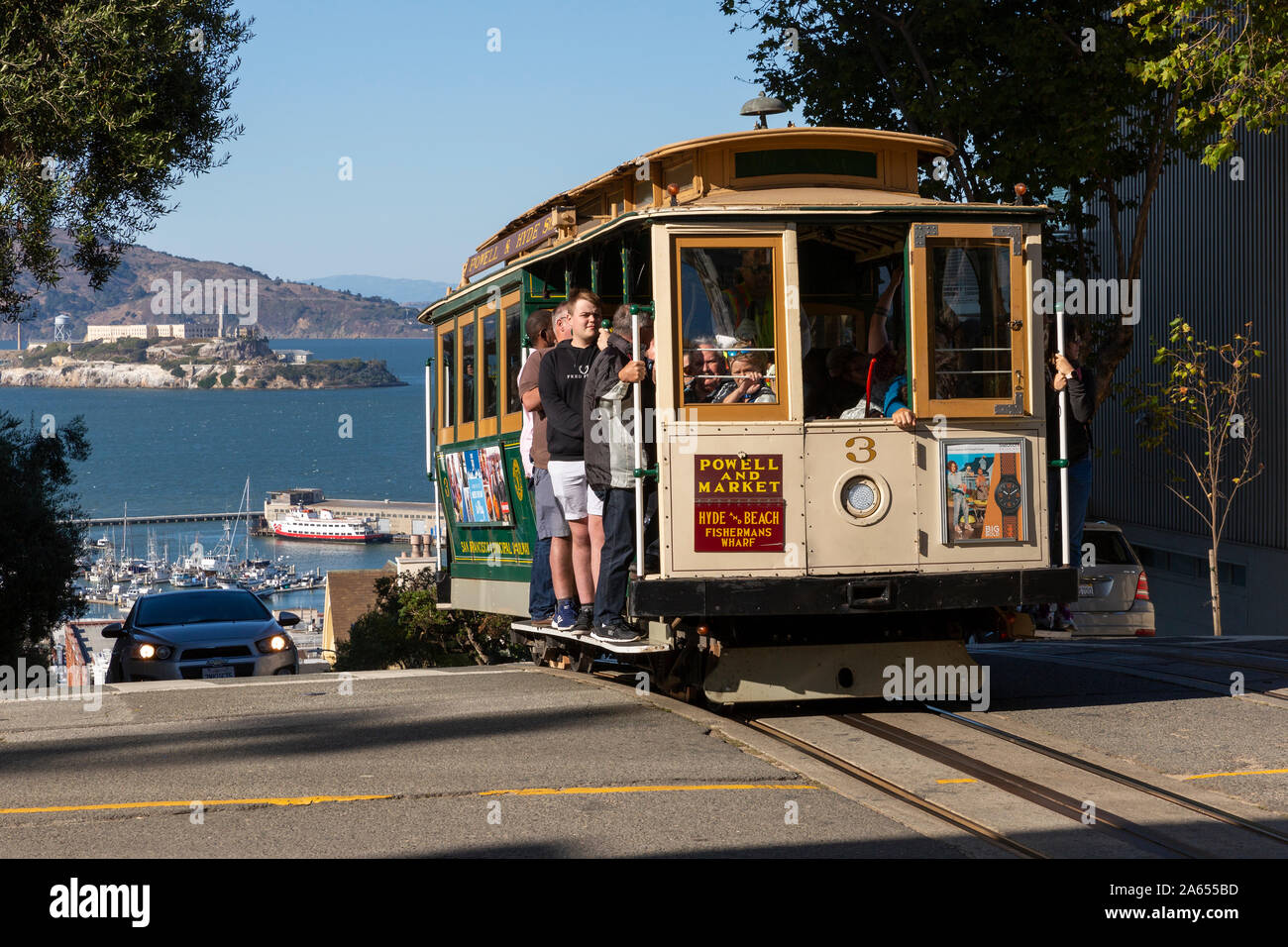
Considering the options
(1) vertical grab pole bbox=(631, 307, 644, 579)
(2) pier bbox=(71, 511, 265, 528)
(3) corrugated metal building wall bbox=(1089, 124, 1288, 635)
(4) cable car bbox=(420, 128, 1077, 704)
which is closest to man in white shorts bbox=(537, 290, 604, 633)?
(4) cable car bbox=(420, 128, 1077, 704)

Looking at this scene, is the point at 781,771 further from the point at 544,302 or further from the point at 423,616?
the point at 423,616

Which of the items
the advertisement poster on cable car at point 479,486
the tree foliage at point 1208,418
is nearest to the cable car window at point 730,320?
the advertisement poster on cable car at point 479,486

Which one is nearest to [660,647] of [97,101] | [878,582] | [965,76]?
[878,582]

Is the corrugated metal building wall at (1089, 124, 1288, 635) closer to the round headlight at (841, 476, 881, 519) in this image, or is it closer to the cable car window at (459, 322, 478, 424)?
the cable car window at (459, 322, 478, 424)

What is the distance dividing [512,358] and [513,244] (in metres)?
1.09

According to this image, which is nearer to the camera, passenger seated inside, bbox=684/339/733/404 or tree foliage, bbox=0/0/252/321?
passenger seated inside, bbox=684/339/733/404

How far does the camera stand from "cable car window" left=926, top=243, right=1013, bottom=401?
30.1ft

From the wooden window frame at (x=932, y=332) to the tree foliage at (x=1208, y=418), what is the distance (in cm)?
1429

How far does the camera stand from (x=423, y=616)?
4159 cm

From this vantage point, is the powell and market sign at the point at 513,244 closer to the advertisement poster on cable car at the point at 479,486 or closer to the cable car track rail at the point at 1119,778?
the advertisement poster on cable car at the point at 479,486

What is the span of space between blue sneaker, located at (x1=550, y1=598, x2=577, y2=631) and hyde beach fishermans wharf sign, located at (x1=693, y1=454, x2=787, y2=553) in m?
1.91

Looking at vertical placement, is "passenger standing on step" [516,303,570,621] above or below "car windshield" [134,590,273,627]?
above

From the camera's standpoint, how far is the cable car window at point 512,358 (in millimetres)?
11727

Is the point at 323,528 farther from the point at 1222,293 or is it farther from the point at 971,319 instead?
the point at 971,319
